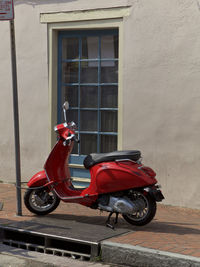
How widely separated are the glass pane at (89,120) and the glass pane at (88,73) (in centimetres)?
55

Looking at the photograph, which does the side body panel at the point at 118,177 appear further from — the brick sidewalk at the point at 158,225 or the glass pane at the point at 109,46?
the glass pane at the point at 109,46

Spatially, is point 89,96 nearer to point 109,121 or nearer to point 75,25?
point 109,121

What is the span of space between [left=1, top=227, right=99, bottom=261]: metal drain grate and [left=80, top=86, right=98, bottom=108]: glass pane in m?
3.45

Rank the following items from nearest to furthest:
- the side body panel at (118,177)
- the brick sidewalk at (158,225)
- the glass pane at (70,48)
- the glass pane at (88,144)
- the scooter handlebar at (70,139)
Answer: the brick sidewalk at (158,225) < the side body panel at (118,177) < the scooter handlebar at (70,139) < the glass pane at (88,144) < the glass pane at (70,48)

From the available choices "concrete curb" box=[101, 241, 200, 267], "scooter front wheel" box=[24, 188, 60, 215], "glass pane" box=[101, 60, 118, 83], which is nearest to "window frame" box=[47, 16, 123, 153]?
"glass pane" box=[101, 60, 118, 83]

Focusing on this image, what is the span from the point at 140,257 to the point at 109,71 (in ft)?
14.6

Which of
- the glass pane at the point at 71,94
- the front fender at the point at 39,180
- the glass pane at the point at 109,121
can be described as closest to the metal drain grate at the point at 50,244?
the front fender at the point at 39,180

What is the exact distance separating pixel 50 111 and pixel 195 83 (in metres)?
2.76

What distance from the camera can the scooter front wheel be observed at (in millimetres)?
7184

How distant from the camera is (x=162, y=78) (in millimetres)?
8375

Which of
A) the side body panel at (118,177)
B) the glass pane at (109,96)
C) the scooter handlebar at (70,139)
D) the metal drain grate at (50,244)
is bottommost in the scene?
the metal drain grate at (50,244)

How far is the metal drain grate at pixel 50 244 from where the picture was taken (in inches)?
230

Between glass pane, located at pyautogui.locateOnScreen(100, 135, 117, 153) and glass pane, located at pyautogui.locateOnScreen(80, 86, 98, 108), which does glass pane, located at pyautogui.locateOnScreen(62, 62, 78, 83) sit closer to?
glass pane, located at pyautogui.locateOnScreen(80, 86, 98, 108)

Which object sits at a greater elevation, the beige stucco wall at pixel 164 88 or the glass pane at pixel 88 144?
the beige stucco wall at pixel 164 88
